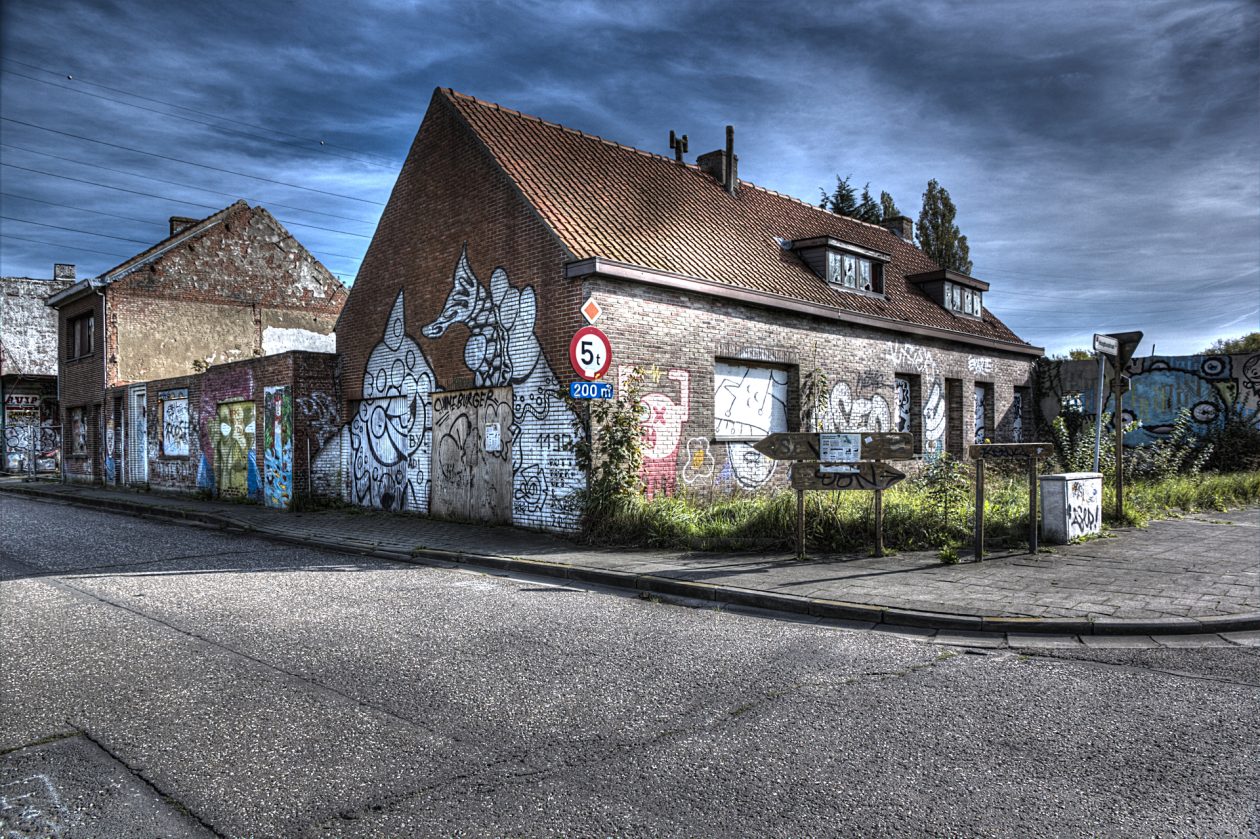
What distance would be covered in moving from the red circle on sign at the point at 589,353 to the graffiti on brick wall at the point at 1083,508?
19.7ft

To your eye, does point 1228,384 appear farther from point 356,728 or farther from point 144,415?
point 144,415

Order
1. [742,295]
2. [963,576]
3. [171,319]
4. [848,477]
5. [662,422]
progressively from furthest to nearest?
[171,319]
[742,295]
[662,422]
[848,477]
[963,576]

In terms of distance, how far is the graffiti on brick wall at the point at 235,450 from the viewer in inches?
717

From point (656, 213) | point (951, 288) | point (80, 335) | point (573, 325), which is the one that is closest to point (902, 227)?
point (951, 288)

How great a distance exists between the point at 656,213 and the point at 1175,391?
1515 centimetres

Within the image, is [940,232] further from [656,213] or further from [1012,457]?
[1012,457]

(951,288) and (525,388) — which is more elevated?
(951,288)

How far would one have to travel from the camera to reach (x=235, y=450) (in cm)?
1884

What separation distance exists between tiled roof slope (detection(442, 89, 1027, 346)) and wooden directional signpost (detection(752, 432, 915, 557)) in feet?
14.1

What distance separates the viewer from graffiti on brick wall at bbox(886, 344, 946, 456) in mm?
18047

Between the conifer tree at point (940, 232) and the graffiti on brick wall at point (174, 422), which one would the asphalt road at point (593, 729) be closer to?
the graffiti on brick wall at point (174, 422)

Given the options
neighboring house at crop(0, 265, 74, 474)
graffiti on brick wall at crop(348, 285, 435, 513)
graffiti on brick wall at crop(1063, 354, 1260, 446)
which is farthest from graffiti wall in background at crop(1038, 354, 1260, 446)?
neighboring house at crop(0, 265, 74, 474)

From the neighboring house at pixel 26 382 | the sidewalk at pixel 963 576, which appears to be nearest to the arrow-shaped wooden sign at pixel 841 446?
the sidewalk at pixel 963 576

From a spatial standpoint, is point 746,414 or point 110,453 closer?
point 746,414
